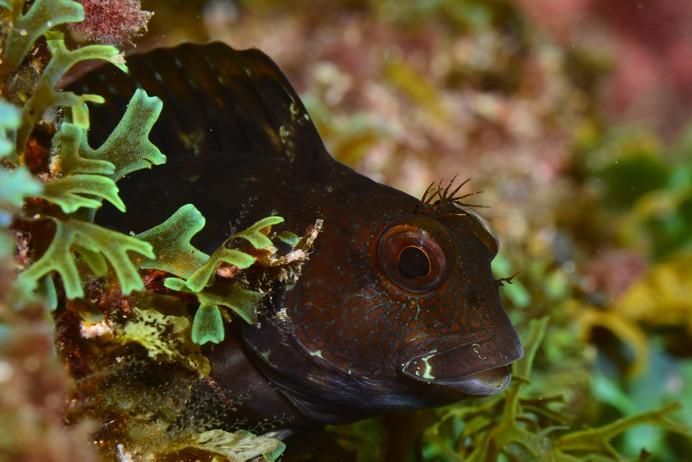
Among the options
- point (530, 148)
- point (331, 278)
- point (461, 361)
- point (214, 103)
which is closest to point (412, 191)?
point (530, 148)

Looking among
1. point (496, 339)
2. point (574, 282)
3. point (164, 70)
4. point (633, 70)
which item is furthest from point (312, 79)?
point (633, 70)

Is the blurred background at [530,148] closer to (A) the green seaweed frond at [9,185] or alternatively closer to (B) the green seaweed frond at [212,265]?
(B) the green seaweed frond at [212,265]

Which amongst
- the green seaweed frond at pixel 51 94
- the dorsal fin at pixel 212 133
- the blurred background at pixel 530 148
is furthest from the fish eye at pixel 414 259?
the blurred background at pixel 530 148

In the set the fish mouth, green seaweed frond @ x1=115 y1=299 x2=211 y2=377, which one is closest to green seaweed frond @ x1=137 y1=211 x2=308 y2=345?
green seaweed frond @ x1=115 y1=299 x2=211 y2=377

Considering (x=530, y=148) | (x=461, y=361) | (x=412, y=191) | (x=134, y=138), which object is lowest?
(x=461, y=361)

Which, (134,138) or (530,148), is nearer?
(134,138)

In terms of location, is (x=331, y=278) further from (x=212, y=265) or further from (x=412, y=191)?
(x=412, y=191)

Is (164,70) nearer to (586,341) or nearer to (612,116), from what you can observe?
(586,341)

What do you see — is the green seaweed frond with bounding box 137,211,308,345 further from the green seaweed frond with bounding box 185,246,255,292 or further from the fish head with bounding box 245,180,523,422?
the fish head with bounding box 245,180,523,422
